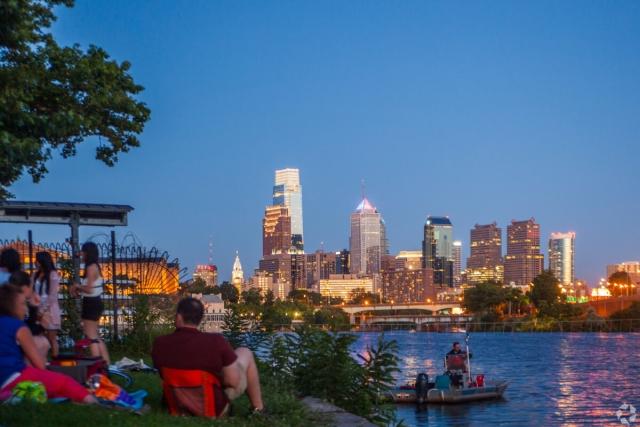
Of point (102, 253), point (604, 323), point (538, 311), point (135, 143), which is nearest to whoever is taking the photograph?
point (135, 143)

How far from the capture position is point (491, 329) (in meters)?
184

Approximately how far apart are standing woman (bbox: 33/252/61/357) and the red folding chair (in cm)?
381

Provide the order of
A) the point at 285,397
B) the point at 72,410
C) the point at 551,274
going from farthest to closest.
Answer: the point at 551,274 < the point at 285,397 < the point at 72,410

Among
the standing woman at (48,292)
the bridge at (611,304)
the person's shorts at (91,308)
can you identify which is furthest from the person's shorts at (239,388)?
the bridge at (611,304)

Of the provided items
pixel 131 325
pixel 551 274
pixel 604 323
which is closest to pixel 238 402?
pixel 131 325

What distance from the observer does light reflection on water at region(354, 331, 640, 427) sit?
134 feet

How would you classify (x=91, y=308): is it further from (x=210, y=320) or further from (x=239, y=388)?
(x=210, y=320)

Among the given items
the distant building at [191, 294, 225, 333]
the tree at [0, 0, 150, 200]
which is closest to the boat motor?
the distant building at [191, 294, 225, 333]

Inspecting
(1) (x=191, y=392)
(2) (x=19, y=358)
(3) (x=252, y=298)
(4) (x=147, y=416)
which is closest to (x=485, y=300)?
(3) (x=252, y=298)

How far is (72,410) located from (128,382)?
3400 mm

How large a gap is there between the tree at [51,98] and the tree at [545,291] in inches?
6901

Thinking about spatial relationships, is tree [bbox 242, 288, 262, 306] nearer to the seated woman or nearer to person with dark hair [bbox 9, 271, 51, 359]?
person with dark hair [bbox 9, 271, 51, 359]

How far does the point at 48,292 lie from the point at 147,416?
435cm

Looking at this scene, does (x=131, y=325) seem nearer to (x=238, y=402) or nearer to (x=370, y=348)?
(x=370, y=348)
